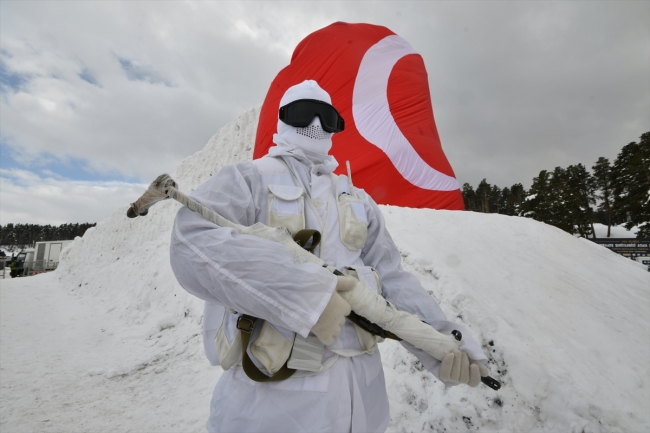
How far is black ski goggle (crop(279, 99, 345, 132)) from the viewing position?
→ 1.98m

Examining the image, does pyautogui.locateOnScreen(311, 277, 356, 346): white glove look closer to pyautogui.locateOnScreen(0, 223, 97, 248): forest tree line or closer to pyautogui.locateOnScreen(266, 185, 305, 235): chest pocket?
pyautogui.locateOnScreen(266, 185, 305, 235): chest pocket

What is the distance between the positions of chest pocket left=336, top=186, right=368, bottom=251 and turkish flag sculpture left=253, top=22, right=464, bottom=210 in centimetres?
593

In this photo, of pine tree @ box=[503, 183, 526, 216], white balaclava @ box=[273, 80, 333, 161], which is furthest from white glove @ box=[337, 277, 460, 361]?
pine tree @ box=[503, 183, 526, 216]

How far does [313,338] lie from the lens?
1477mm

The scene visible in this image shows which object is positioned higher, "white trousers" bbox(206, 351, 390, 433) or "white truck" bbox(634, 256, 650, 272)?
"white truck" bbox(634, 256, 650, 272)

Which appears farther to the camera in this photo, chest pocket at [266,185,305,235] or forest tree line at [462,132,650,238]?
forest tree line at [462,132,650,238]

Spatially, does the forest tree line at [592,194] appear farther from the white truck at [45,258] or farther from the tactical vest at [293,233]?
the white truck at [45,258]

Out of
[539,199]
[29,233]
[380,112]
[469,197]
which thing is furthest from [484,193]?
[29,233]

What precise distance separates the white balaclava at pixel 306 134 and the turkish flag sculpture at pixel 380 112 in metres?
5.72

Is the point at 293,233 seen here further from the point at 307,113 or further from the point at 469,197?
the point at 469,197

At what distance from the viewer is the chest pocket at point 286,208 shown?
166 centimetres

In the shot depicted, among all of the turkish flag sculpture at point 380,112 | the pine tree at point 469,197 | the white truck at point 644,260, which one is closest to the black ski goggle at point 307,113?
the turkish flag sculpture at point 380,112

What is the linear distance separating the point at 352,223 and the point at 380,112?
24.3ft

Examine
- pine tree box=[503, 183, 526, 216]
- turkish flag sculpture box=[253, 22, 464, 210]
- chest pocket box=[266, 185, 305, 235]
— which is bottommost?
chest pocket box=[266, 185, 305, 235]
